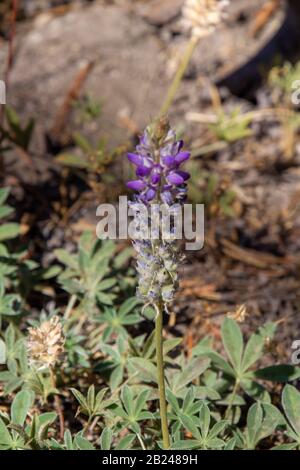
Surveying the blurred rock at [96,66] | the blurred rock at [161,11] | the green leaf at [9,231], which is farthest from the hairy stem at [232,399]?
the blurred rock at [161,11]

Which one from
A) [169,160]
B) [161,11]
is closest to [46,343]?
[169,160]

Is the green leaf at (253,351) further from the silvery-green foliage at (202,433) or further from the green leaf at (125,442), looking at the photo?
the green leaf at (125,442)

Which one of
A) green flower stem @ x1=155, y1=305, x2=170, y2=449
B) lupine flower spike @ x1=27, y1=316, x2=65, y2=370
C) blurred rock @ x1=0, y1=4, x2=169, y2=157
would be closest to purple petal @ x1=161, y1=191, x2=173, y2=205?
green flower stem @ x1=155, y1=305, x2=170, y2=449

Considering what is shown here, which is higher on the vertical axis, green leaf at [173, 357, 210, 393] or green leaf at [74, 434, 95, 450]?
→ green leaf at [173, 357, 210, 393]

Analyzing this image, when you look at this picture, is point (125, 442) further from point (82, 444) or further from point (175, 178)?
point (175, 178)

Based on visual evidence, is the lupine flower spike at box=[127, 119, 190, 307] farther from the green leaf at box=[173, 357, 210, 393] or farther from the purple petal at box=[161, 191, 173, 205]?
the green leaf at box=[173, 357, 210, 393]
